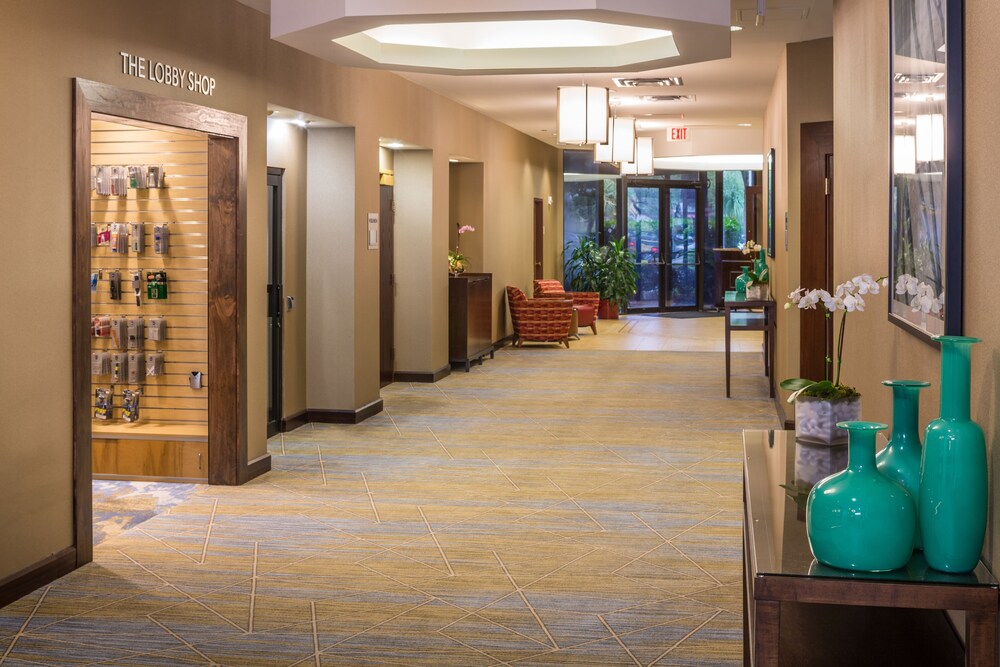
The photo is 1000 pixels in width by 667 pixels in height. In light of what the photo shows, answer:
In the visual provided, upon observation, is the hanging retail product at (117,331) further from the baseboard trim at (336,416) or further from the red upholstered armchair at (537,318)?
the red upholstered armchair at (537,318)

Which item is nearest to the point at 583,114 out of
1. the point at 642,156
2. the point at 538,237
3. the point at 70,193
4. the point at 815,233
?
the point at 815,233

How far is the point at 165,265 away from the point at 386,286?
14.8 feet

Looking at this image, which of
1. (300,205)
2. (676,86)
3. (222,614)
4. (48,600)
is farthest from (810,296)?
(676,86)

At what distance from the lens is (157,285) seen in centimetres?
668

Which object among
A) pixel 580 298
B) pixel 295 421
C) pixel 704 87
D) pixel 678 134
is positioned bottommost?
pixel 295 421

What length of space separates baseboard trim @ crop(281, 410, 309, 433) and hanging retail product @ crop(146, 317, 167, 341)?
1900 millimetres

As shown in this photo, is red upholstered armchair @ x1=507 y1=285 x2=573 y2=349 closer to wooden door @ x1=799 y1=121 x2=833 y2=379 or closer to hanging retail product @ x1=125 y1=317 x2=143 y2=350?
wooden door @ x1=799 y1=121 x2=833 y2=379

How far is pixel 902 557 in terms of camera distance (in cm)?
199

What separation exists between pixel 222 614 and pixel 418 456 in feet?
10.8

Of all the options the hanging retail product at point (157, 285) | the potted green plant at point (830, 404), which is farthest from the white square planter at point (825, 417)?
the hanging retail product at point (157, 285)

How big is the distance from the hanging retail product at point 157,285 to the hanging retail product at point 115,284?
23 centimetres

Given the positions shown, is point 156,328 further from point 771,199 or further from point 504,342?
point 504,342

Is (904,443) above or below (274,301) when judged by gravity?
below

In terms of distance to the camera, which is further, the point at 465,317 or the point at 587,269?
the point at 587,269
